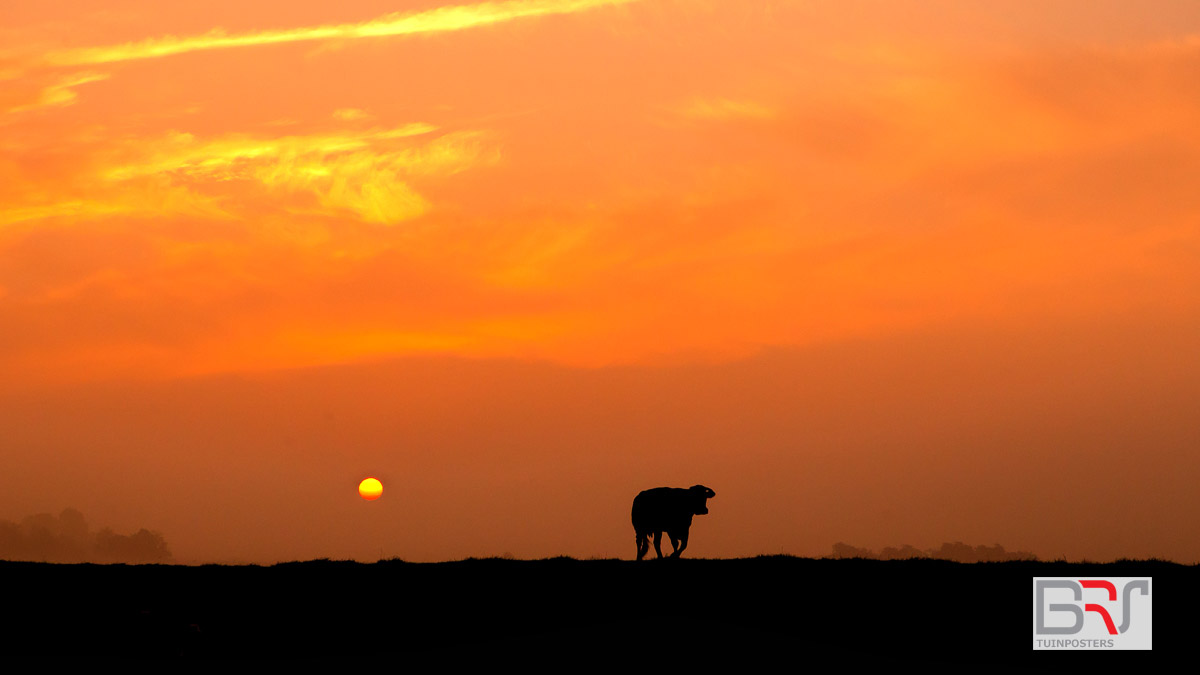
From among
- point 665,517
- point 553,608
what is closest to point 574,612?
point 553,608

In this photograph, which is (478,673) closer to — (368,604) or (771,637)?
(771,637)

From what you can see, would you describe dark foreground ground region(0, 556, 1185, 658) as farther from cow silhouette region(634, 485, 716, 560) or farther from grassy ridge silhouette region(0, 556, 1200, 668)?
cow silhouette region(634, 485, 716, 560)

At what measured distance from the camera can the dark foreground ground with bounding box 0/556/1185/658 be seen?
86.2 feet

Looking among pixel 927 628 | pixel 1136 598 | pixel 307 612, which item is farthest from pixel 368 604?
pixel 1136 598

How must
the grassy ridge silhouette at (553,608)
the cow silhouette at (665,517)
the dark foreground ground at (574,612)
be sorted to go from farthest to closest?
the cow silhouette at (665,517)
the grassy ridge silhouette at (553,608)
the dark foreground ground at (574,612)

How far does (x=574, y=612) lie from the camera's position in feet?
102

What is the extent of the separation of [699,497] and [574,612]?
31.1 ft

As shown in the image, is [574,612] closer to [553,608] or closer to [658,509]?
[553,608]

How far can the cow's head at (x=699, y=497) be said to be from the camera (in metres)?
39.6

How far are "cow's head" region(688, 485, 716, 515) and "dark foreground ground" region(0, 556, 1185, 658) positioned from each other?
13.6 ft

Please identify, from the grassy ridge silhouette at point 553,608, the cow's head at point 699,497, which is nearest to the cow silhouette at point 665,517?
the cow's head at point 699,497

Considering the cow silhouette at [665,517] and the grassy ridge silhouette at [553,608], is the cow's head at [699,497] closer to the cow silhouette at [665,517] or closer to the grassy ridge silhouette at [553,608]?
the cow silhouette at [665,517]

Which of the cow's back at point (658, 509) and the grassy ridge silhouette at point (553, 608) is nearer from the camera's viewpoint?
the grassy ridge silhouette at point (553, 608)

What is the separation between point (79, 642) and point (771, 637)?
1447 centimetres
